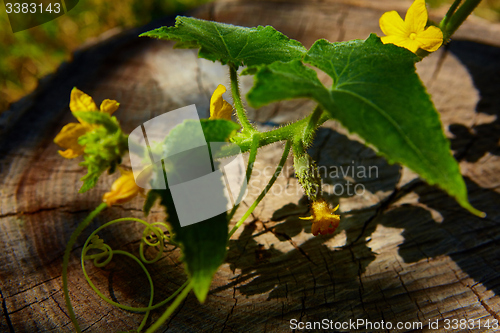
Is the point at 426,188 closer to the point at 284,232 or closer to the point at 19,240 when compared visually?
the point at 284,232

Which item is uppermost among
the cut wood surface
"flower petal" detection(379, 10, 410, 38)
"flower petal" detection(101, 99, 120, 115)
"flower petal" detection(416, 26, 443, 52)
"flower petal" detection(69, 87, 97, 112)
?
"flower petal" detection(379, 10, 410, 38)

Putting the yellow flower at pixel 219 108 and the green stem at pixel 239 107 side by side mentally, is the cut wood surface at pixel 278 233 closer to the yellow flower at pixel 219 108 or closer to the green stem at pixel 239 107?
the green stem at pixel 239 107

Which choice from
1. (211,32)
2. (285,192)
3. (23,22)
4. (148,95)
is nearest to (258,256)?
(285,192)

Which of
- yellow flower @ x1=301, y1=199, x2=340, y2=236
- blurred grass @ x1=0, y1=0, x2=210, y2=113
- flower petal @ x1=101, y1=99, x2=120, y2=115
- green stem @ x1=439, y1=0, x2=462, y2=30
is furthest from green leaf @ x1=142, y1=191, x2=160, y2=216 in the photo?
blurred grass @ x1=0, y1=0, x2=210, y2=113

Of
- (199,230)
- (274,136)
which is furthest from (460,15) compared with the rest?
(199,230)

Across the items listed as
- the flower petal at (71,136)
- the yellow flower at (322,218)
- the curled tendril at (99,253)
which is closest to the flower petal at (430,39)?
the yellow flower at (322,218)

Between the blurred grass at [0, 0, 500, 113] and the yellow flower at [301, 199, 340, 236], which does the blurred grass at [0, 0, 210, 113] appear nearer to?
the blurred grass at [0, 0, 500, 113]
